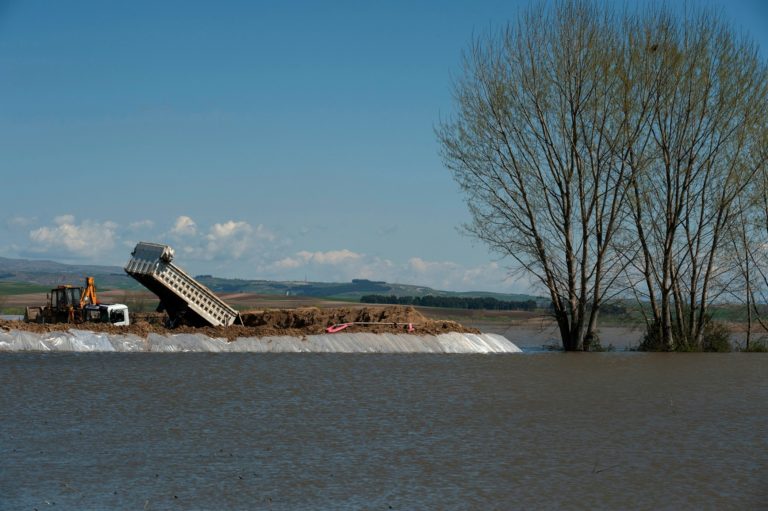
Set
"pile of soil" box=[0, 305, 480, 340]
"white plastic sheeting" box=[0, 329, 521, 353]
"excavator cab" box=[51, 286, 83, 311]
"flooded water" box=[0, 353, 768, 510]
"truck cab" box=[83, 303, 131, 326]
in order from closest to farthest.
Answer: "flooded water" box=[0, 353, 768, 510] < "white plastic sheeting" box=[0, 329, 521, 353] < "pile of soil" box=[0, 305, 480, 340] < "truck cab" box=[83, 303, 131, 326] < "excavator cab" box=[51, 286, 83, 311]

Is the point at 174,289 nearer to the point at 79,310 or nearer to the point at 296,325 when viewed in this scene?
the point at 79,310

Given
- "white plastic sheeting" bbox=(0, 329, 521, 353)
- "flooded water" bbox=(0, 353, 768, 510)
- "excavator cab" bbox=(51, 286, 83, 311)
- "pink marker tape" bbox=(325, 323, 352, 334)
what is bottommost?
"flooded water" bbox=(0, 353, 768, 510)

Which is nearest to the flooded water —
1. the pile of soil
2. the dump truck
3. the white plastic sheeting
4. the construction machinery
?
the white plastic sheeting

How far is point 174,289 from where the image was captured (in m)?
32.4

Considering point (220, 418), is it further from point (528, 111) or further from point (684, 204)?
point (684, 204)

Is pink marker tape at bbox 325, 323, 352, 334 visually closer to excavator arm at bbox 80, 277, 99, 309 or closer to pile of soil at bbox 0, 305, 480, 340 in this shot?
pile of soil at bbox 0, 305, 480, 340

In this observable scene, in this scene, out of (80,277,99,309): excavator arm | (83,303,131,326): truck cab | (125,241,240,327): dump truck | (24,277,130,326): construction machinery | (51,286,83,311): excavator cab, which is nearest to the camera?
(125,241,240,327): dump truck

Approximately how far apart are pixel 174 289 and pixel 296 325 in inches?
233

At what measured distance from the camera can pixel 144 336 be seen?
96.2 ft

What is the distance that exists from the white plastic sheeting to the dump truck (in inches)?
127

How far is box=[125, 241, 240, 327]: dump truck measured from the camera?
1251 inches

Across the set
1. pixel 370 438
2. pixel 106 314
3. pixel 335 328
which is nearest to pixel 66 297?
pixel 106 314

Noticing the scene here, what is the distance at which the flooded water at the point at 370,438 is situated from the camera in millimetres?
10562

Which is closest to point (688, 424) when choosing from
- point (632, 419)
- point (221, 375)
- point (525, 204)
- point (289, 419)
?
point (632, 419)
